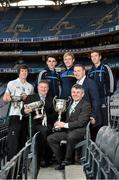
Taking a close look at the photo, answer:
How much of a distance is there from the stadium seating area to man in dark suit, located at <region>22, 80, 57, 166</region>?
74.8 feet

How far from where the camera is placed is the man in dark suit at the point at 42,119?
4.80m

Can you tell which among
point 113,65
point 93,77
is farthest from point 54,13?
point 93,77

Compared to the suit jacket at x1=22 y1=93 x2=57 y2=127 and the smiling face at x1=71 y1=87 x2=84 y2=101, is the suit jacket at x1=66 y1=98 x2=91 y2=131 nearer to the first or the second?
the smiling face at x1=71 y1=87 x2=84 y2=101

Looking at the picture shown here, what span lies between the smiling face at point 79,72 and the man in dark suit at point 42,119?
0.41 meters

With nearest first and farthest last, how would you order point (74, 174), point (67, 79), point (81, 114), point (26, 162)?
point (74, 174)
point (26, 162)
point (81, 114)
point (67, 79)

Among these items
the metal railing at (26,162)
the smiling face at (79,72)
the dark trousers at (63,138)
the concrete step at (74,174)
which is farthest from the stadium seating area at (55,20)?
the concrete step at (74,174)

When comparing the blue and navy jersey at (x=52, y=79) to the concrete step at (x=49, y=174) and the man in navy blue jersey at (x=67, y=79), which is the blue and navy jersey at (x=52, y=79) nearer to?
the man in navy blue jersey at (x=67, y=79)

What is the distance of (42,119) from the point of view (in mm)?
4934

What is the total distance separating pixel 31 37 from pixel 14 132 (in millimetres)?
24173

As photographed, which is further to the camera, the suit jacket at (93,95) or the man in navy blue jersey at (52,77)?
the man in navy blue jersey at (52,77)

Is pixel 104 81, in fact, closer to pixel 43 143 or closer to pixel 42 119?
pixel 42 119

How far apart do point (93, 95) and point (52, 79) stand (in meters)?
0.71

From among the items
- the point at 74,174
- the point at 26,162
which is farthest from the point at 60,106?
the point at 74,174

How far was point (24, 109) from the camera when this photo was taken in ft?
15.9
